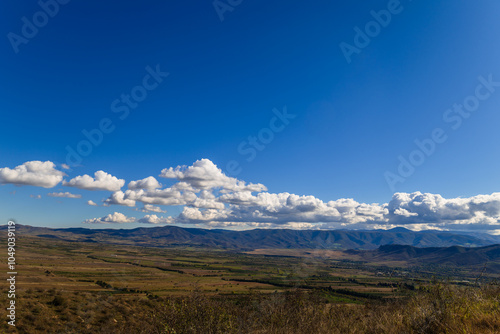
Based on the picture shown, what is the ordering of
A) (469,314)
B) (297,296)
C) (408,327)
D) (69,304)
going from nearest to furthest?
(469,314) < (408,327) < (297,296) < (69,304)

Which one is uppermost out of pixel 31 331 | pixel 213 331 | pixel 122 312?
pixel 213 331

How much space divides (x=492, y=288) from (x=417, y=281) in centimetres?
363

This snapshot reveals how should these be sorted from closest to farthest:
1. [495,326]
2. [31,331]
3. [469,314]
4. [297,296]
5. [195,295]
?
[495,326], [469,314], [195,295], [297,296], [31,331]

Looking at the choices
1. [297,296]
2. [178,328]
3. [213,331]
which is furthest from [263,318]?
[297,296]

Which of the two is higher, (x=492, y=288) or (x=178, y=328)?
(x=492, y=288)

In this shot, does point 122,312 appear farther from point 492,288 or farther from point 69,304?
point 492,288

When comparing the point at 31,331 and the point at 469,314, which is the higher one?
the point at 469,314

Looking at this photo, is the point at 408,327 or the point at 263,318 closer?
the point at 408,327

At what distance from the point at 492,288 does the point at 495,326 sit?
25.9ft

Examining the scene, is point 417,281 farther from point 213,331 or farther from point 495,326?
point 213,331

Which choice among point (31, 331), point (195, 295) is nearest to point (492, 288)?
point (195, 295)

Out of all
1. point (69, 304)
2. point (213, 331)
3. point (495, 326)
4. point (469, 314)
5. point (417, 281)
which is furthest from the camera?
point (69, 304)

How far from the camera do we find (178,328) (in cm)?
1244

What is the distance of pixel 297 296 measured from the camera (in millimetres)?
20500
